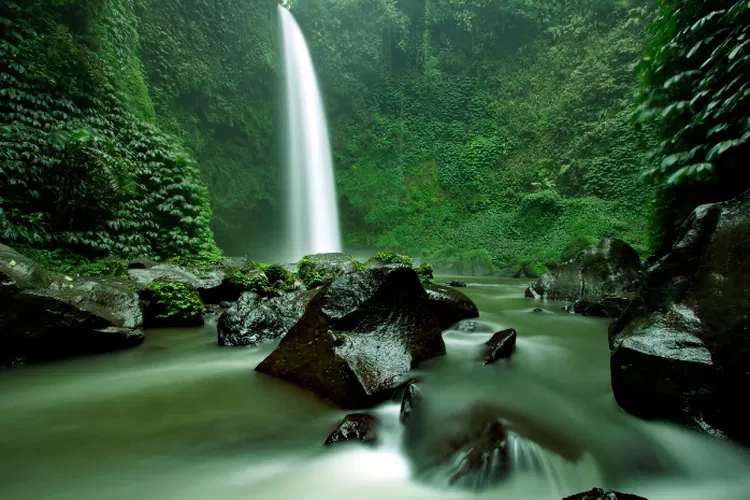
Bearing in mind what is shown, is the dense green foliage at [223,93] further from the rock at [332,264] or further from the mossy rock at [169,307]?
the mossy rock at [169,307]

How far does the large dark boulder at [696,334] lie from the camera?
1836 millimetres

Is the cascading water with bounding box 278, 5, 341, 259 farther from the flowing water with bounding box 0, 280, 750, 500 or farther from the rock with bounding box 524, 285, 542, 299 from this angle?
the flowing water with bounding box 0, 280, 750, 500

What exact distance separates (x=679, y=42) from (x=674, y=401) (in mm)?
3878

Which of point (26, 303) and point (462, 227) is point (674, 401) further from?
point (462, 227)

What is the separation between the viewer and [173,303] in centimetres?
528

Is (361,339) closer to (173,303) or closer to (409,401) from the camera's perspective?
(409,401)

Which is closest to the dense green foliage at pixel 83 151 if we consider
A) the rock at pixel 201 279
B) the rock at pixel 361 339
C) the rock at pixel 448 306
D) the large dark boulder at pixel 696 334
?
the rock at pixel 201 279

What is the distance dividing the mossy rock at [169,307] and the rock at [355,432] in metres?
4.03

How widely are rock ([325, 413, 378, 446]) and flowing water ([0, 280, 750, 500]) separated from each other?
0.05 meters

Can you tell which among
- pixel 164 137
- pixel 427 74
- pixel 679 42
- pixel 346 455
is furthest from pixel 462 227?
pixel 346 455

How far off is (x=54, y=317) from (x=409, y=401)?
3.70 metres

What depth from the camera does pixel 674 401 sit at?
201cm

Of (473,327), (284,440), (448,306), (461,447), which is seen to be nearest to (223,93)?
(448,306)

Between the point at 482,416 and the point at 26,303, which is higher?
the point at 26,303
